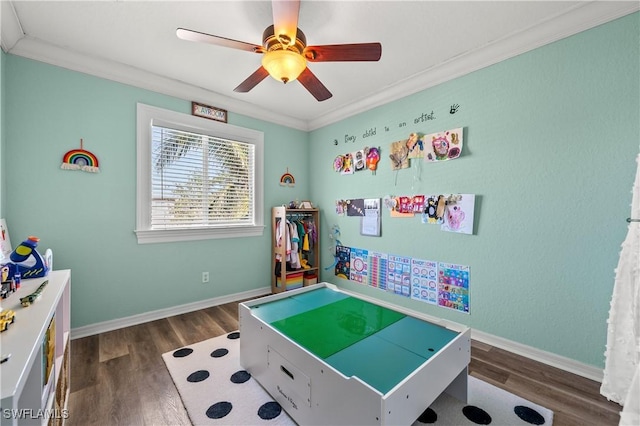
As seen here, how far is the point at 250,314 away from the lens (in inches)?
67.2

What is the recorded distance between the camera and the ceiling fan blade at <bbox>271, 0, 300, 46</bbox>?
4.59 ft

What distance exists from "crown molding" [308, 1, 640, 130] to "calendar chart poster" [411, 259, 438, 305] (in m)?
1.77

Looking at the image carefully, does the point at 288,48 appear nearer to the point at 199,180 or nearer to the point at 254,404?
the point at 199,180

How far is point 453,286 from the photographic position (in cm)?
243

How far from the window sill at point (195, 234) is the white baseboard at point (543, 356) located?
263 centimetres

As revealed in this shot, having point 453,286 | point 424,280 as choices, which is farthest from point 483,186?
point 424,280

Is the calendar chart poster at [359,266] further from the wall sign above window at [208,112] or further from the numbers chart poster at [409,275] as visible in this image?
the wall sign above window at [208,112]

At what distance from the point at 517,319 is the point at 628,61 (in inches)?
74.4

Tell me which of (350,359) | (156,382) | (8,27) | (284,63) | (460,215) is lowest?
(156,382)

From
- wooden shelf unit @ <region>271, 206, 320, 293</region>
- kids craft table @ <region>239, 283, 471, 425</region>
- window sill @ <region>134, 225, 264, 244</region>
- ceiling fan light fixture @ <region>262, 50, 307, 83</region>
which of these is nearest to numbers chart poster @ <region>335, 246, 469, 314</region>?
wooden shelf unit @ <region>271, 206, 320, 293</region>

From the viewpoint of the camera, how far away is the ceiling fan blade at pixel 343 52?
1591mm

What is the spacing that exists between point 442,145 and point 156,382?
9.68ft

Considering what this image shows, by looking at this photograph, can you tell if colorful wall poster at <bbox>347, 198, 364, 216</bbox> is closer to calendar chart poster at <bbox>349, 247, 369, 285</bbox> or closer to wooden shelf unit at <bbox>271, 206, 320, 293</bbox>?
calendar chart poster at <bbox>349, 247, 369, 285</bbox>

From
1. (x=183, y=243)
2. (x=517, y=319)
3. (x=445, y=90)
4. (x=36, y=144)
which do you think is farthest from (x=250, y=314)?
(x=445, y=90)
